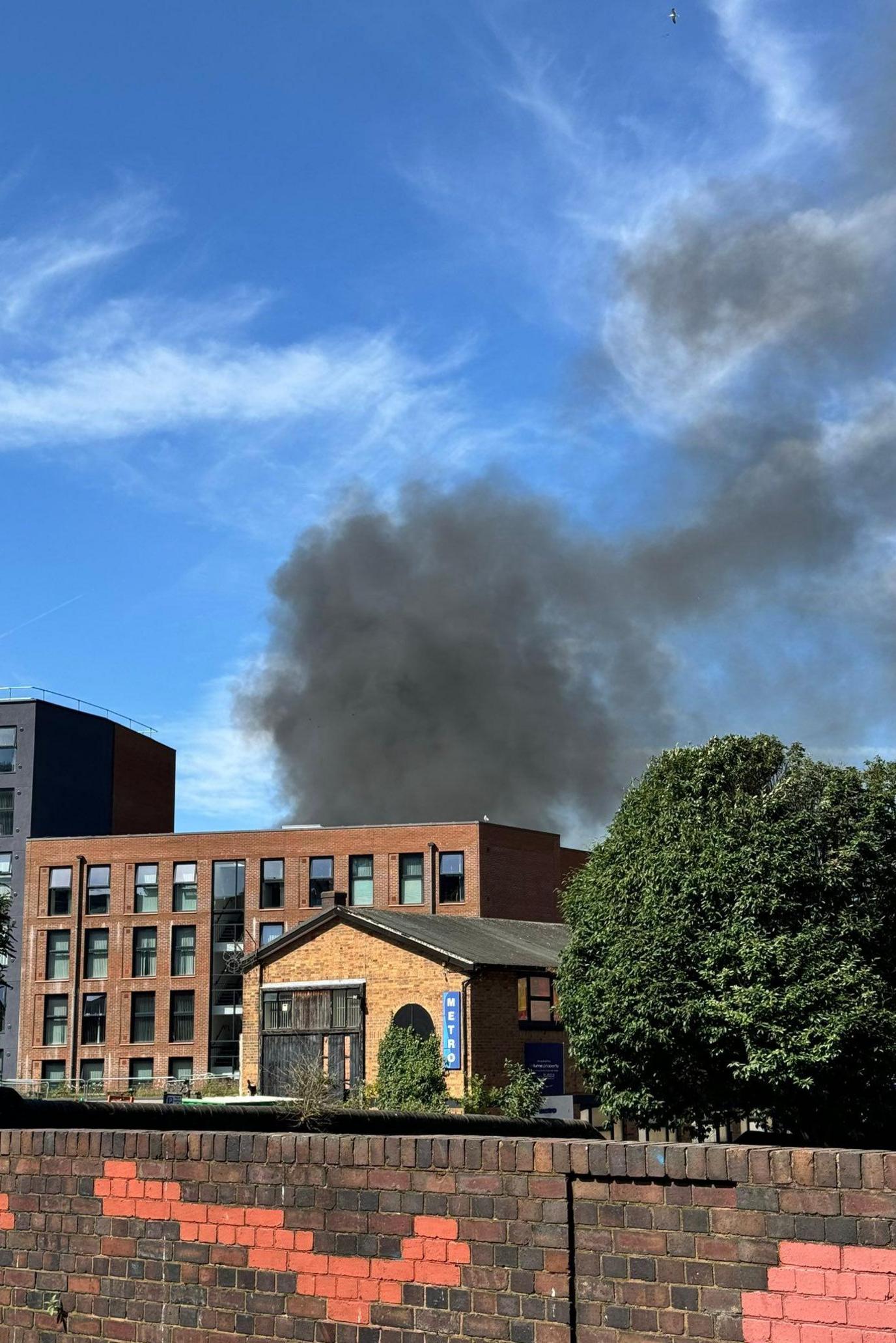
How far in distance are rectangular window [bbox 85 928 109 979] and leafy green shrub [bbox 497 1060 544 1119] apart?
1436 inches

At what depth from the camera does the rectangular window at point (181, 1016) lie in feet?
238

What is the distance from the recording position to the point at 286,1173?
8.84 meters

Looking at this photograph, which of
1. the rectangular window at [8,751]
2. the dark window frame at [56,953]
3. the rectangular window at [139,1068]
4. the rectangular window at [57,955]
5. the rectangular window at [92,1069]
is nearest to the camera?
the rectangular window at [139,1068]

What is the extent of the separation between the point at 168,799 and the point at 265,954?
45920 mm

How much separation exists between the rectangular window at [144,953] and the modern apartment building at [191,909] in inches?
3.1

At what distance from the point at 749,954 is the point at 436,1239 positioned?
82.7 ft

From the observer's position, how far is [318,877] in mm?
73312

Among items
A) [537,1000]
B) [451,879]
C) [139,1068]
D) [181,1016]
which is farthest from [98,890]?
[537,1000]

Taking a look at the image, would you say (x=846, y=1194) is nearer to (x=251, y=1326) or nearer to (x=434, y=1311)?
(x=434, y=1311)

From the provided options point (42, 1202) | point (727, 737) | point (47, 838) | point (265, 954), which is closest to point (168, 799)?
point (47, 838)

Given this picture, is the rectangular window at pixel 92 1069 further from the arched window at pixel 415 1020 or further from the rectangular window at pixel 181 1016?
the arched window at pixel 415 1020

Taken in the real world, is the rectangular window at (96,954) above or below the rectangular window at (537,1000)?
above

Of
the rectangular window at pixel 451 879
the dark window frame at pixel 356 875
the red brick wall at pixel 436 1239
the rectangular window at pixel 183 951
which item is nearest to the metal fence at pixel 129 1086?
the rectangular window at pixel 183 951

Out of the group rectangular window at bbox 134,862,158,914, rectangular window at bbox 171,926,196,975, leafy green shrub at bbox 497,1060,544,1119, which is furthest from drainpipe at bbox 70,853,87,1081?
leafy green shrub at bbox 497,1060,544,1119
